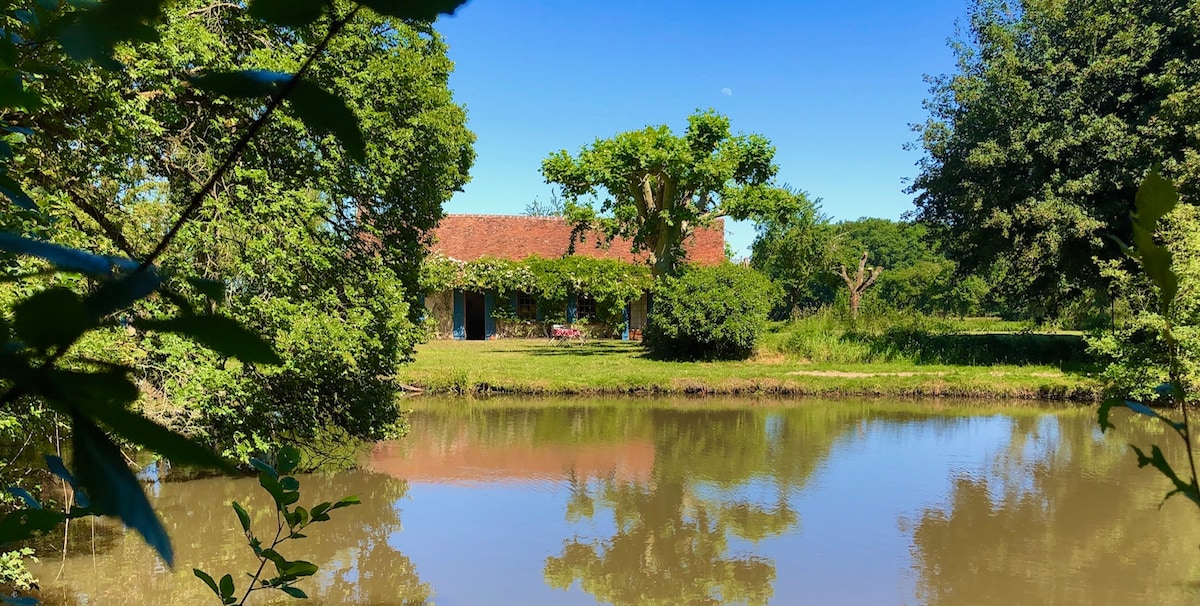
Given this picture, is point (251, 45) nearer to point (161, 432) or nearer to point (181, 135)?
point (181, 135)

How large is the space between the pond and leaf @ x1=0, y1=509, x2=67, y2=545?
2.89 metres

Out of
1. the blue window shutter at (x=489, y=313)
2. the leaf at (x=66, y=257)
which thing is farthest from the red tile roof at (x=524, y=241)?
the leaf at (x=66, y=257)

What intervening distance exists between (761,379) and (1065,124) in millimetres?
7839

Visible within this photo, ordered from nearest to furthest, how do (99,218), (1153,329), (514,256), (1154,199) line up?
1. (1154,199)
2. (99,218)
3. (1153,329)
4. (514,256)

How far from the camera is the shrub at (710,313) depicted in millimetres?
15555

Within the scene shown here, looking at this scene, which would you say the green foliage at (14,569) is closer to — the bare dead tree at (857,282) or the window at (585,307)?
the window at (585,307)

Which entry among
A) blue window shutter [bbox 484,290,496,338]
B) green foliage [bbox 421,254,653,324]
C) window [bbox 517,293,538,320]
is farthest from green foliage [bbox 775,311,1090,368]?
blue window shutter [bbox 484,290,496,338]

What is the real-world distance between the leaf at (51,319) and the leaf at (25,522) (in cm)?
63

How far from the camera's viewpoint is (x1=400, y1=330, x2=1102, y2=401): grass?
41.4ft

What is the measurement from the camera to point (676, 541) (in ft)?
20.4

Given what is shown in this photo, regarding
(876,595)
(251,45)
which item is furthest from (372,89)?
(876,595)

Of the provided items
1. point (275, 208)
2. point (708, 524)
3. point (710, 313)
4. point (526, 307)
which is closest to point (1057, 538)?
point (708, 524)

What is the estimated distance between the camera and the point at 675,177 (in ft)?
54.7

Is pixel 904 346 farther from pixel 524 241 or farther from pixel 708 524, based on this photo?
pixel 524 241
